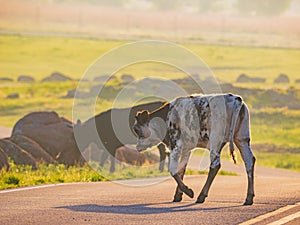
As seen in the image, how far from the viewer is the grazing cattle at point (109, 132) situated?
28.3m

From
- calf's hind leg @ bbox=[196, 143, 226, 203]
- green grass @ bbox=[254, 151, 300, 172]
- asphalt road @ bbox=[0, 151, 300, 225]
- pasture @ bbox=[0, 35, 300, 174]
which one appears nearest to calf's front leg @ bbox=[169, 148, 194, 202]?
asphalt road @ bbox=[0, 151, 300, 225]

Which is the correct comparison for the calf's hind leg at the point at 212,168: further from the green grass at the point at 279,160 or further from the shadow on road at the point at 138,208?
the green grass at the point at 279,160

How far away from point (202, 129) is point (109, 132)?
15774 mm

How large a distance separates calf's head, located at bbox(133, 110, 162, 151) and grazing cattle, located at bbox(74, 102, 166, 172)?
11493 mm

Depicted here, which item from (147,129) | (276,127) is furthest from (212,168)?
(276,127)

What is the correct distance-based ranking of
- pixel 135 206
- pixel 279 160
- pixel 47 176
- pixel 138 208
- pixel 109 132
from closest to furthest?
pixel 138 208, pixel 135 206, pixel 47 176, pixel 109 132, pixel 279 160

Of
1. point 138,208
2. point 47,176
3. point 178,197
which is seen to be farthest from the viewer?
point 47,176

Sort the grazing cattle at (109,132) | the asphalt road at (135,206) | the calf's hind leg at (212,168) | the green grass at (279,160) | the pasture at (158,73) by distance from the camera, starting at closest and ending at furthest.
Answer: the asphalt road at (135,206) < the calf's hind leg at (212,168) < the grazing cattle at (109,132) < the green grass at (279,160) < the pasture at (158,73)

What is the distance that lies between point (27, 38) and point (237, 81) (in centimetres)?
6848

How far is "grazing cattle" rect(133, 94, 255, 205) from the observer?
14.2 m

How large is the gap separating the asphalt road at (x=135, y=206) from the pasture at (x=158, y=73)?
90.0 ft

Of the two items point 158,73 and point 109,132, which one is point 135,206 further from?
point 158,73

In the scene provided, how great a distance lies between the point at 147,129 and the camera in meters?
15.4

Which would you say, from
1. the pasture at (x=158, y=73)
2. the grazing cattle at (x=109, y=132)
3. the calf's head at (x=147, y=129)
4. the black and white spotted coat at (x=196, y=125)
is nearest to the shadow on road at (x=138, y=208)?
the black and white spotted coat at (x=196, y=125)
